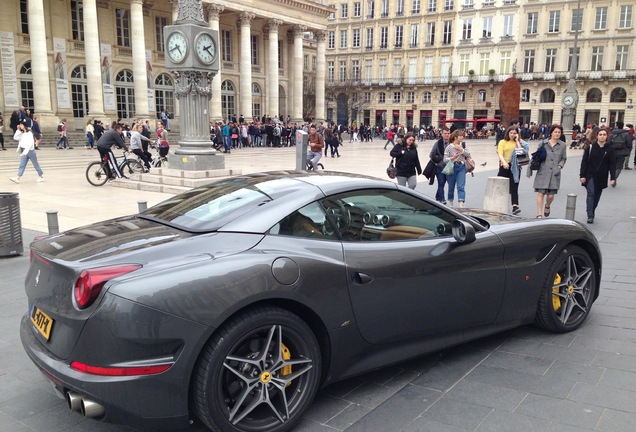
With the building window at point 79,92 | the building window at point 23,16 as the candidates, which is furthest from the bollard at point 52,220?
the building window at point 23,16

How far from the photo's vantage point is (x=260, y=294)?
2.94 metres

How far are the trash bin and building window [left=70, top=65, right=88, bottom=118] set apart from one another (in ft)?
109

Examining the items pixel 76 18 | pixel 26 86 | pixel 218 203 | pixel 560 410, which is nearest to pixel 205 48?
pixel 218 203

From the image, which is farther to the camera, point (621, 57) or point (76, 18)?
point (621, 57)

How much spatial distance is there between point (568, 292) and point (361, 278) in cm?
244

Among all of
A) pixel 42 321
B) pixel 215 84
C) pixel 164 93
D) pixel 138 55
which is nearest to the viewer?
pixel 42 321

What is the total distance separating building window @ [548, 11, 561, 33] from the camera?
63344 mm

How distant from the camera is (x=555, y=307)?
4.73 meters

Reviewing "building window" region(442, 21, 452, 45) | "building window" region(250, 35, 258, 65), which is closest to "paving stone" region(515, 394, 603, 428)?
"building window" region(250, 35, 258, 65)

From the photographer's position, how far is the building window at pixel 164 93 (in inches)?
1692

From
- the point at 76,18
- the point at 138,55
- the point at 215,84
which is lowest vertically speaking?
the point at 215,84

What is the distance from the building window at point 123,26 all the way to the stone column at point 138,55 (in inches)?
142

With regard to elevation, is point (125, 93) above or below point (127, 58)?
below

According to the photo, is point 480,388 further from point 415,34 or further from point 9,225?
point 415,34
